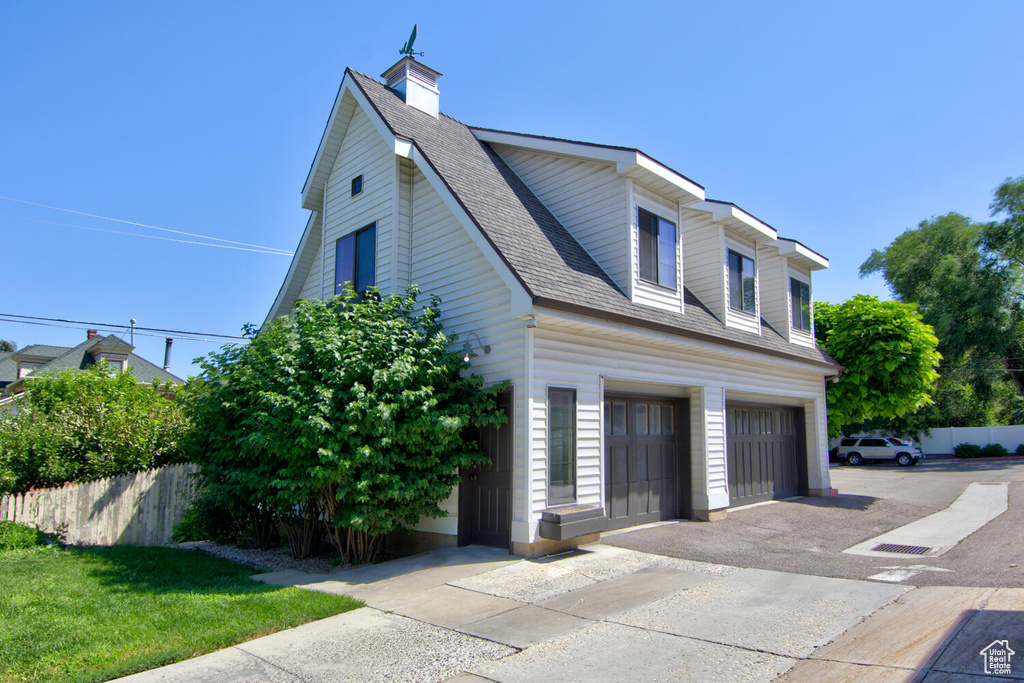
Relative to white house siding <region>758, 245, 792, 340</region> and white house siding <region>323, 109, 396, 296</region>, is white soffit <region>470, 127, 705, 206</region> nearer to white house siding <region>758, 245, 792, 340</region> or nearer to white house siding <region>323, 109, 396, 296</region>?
white house siding <region>323, 109, 396, 296</region>

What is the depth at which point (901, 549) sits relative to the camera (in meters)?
9.17

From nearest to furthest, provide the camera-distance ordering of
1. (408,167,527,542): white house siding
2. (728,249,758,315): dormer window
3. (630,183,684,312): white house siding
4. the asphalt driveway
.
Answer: the asphalt driveway → (408,167,527,542): white house siding → (630,183,684,312): white house siding → (728,249,758,315): dormer window

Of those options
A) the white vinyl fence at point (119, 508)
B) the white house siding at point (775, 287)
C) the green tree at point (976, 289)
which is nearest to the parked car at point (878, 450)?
the green tree at point (976, 289)

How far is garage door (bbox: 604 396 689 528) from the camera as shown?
10.4 metres

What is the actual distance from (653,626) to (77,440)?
1283 cm

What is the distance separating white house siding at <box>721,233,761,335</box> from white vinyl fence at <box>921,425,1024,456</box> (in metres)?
35.3

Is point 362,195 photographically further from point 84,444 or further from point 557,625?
point 557,625

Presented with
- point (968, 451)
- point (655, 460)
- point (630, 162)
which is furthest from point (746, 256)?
point (968, 451)

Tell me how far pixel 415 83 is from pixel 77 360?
3121 cm

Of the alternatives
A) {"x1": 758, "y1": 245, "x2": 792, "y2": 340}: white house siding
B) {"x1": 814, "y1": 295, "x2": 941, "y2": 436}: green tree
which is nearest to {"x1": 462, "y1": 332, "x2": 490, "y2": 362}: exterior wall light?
{"x1": 758, "y1": 245, "x2": 792, "y2": 340}: white house siding

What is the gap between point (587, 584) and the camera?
7172 mm

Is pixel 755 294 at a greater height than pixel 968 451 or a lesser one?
greater

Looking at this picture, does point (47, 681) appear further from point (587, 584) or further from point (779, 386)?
point (779, 386)

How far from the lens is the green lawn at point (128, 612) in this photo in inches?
197
